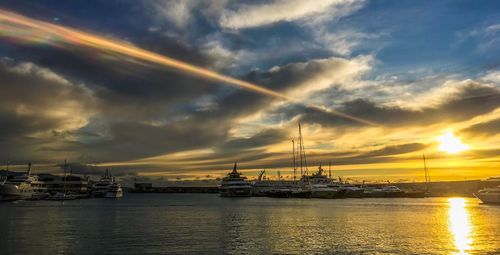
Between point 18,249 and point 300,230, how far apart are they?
43.2 meters

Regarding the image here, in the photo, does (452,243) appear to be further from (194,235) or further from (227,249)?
(194,235)

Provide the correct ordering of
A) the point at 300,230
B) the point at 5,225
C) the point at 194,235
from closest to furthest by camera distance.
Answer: the point at 194,235 → the point at 300,230 → the point at 5,225

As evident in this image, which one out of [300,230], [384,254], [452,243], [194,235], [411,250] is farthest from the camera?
[300,230]

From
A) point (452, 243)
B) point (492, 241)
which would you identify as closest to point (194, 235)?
point (452, 243)

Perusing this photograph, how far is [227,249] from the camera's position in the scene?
53406 mm

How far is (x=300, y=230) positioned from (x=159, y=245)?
27995mm

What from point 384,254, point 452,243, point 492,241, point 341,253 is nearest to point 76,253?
point 341,253

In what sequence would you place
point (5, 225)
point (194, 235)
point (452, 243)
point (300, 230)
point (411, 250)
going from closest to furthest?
point (411, 250)
point (452, 243)
point (194, 235)
point (300, 230)
point (5, 225)

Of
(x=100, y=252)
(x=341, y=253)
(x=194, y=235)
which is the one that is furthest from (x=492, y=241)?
(x=100, y=252)

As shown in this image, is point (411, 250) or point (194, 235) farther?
point (194, 235)

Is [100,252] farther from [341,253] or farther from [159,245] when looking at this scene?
[341,253]

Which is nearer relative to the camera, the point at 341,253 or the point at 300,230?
the point at 341,253

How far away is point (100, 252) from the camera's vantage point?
5100cm

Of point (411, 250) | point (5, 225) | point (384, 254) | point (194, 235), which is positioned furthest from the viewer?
point (5, 225)
